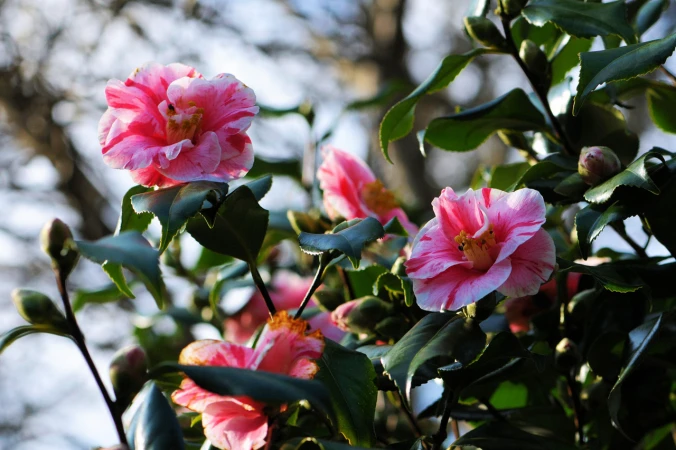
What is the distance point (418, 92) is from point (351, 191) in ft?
0.53

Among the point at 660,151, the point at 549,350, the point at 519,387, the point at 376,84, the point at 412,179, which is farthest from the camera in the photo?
the point at 376,84

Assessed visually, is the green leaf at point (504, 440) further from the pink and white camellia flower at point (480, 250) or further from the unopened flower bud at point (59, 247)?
the unopened flower bud at point (59, 247)

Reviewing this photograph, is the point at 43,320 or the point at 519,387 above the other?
the point at 43,320

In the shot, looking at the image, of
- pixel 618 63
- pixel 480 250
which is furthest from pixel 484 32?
pixel 480 250

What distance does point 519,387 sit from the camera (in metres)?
0.99

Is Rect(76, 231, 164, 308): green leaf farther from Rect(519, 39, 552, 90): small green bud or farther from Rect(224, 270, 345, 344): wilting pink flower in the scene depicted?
Rect(224, 270, 345, 344): wilting pink flower

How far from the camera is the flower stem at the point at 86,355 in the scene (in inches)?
22.7

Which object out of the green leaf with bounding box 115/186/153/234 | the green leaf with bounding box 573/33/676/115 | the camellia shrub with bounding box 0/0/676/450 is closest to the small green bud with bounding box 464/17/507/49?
the camellia shrub with bounding box 0/0/676/450

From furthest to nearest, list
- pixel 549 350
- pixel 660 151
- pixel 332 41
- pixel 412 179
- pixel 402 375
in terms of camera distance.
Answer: pixel 332 41 → pixel 412 179 → pixel 549 350 → pixel 660 151 → pixel 402 375

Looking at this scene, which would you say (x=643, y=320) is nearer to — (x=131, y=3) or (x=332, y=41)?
(x=131, y=3)

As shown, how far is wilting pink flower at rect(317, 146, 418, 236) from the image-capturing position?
0.93 m

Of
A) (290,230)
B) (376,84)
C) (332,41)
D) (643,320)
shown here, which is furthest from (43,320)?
(332,41)

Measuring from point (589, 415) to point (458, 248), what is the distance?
330mm

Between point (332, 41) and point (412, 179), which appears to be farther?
point (332, 41)
